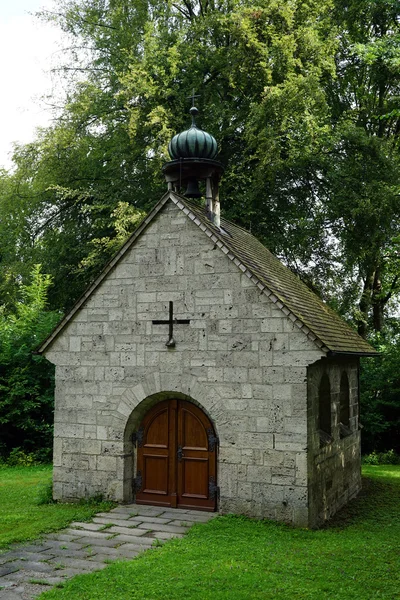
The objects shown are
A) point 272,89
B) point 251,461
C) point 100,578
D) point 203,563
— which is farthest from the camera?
point 272,89

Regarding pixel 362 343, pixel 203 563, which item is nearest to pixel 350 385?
pixel 362 343

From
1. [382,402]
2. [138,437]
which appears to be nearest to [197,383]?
[138,437]

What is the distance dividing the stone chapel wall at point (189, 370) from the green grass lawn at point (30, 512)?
45 cm

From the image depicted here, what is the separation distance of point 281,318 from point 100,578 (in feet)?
16.0

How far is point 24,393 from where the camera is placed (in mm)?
17688

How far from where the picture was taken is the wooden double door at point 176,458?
10.6 m

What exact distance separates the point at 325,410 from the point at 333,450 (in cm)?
80

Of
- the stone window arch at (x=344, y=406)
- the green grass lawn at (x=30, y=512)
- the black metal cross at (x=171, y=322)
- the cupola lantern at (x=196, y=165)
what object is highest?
the cupola lantern at (x=196, y=165)

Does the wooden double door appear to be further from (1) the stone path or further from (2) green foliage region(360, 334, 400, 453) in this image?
(2) green foliage region(360, 334, 400, 453)

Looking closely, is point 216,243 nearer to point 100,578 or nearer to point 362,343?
point 362,343

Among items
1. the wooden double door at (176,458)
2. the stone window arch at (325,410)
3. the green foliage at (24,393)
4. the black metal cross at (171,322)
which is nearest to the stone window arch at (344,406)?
the stone window arch at (325,410)

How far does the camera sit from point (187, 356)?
1066cm

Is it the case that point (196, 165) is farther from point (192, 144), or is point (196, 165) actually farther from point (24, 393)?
point (24, 393)

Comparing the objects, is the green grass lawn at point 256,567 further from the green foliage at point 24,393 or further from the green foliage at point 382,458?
the green foliage at point 24,393
